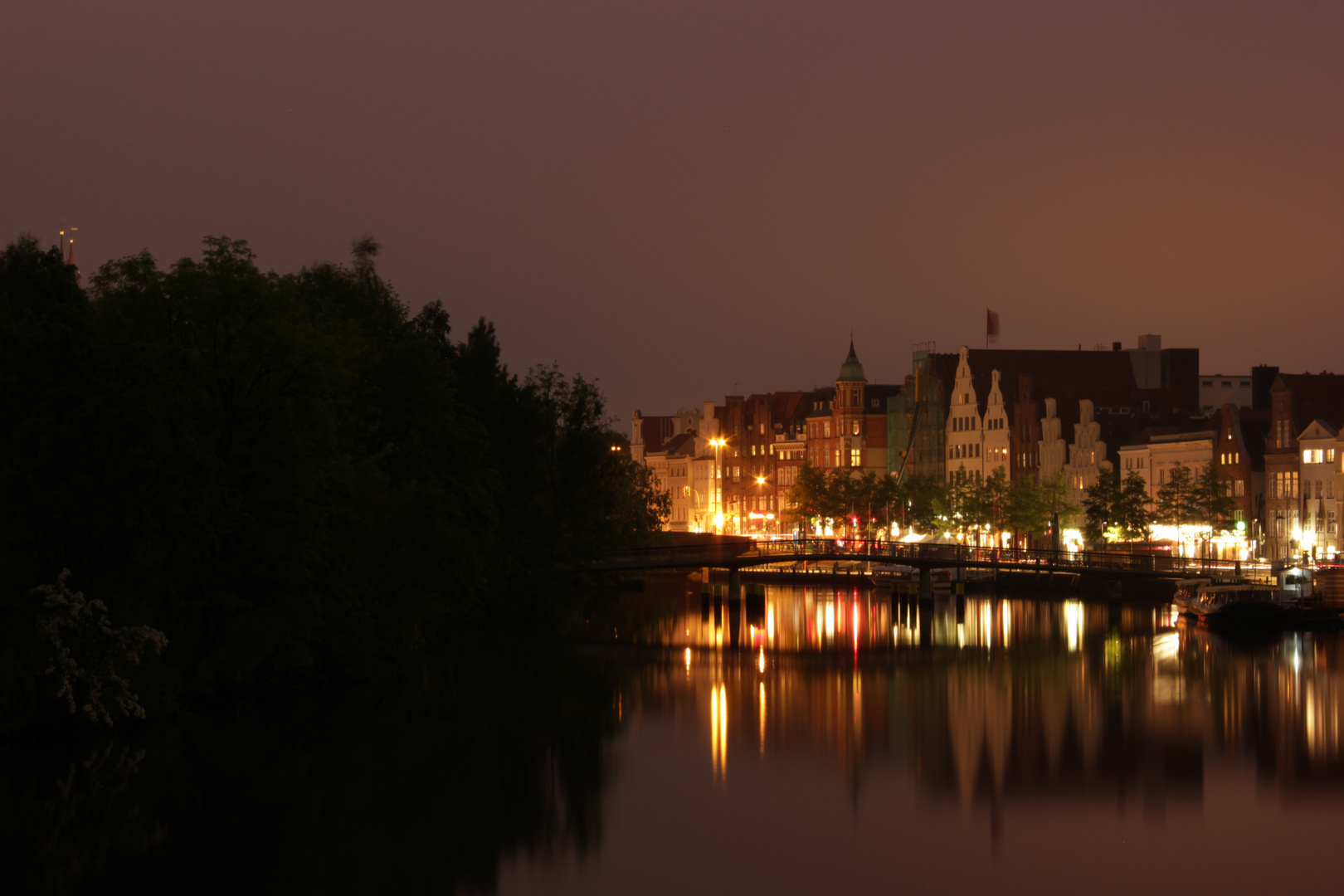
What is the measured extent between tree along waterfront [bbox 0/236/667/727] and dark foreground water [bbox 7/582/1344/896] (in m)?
1.87

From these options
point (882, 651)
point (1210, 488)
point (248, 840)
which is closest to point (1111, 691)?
point (882, 651)

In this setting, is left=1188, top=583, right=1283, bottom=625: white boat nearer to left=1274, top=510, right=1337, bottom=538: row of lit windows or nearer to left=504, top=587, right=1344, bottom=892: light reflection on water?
left=504, top=587, right=1344, bottom=892: light reflection on water

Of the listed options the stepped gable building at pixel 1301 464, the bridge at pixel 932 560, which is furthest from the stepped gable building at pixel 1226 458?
the bridge at pixel 932 560

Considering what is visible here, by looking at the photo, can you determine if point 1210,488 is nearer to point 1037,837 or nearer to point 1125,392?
point 1125,392

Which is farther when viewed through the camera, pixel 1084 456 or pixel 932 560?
pixel 1084 456

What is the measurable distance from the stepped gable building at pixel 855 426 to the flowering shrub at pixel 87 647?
400ft

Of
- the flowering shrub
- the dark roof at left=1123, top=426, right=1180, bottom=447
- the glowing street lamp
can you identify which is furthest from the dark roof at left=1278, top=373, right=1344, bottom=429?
the glowing street lamp

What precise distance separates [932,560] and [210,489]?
51.4 m

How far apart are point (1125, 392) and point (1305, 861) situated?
97.4 meters

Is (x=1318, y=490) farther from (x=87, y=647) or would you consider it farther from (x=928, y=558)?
(x=87, y=647)

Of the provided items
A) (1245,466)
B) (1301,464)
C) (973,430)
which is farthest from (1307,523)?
(973,430)

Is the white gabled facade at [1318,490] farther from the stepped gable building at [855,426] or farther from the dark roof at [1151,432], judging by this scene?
the stepped gable building at [855,426]

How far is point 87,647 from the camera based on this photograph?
3647 cm

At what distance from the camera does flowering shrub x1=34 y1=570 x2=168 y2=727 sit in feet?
117
